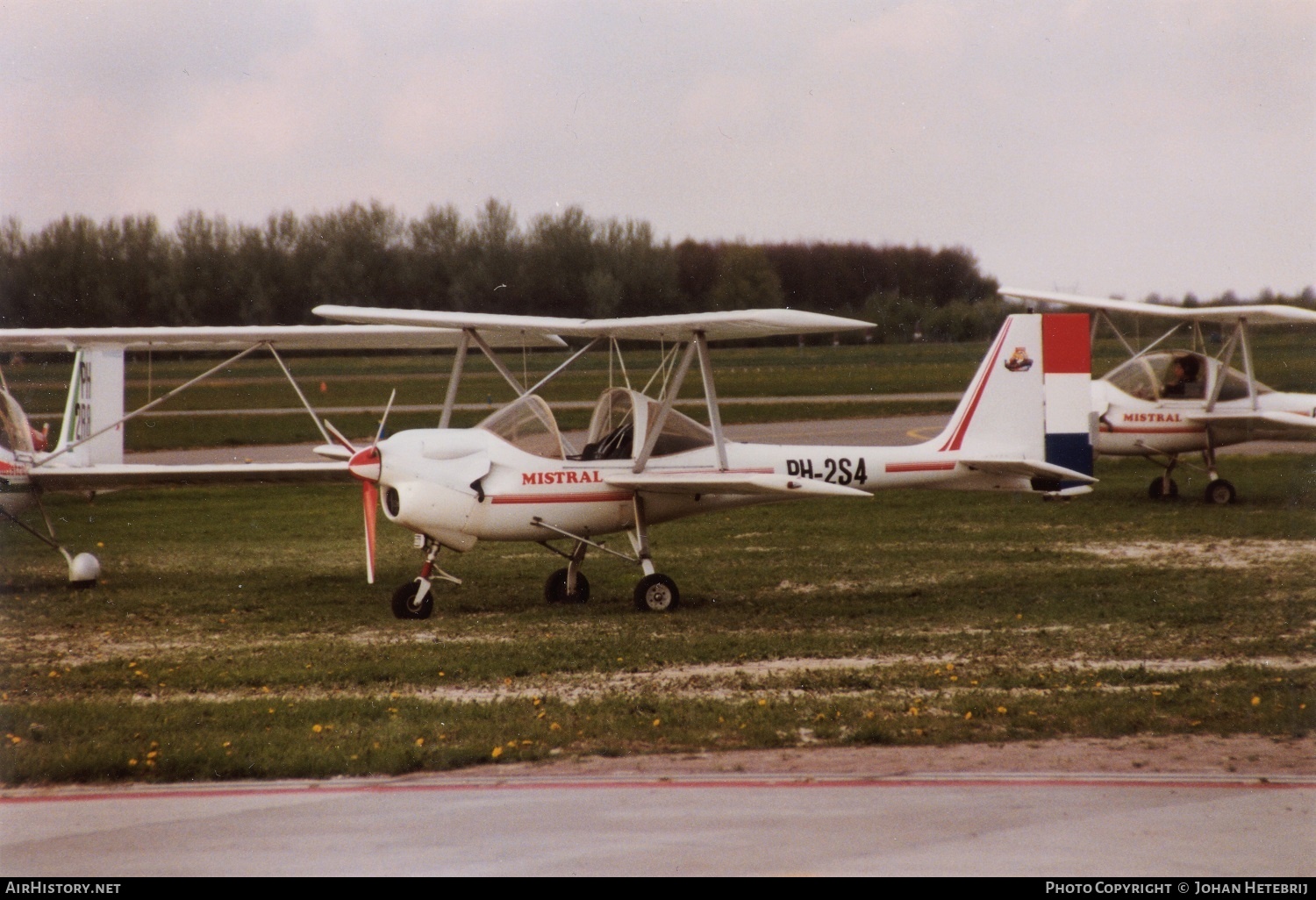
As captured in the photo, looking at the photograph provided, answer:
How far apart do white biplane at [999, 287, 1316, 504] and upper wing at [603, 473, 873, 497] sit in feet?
30.3

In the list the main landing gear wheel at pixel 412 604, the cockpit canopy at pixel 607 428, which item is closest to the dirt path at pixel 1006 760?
the main landing gear wheel at pixel 412 604

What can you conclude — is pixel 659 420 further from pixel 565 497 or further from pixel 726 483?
pixel 565 497

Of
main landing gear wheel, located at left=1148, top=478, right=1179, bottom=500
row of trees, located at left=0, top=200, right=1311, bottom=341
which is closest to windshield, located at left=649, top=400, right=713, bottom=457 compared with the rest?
main landing gear wheel, located at left=1148, top=478, right=1179, bottom=500

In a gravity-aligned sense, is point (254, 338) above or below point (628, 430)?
above

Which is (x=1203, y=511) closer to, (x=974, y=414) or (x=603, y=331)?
(x=974, y=414)

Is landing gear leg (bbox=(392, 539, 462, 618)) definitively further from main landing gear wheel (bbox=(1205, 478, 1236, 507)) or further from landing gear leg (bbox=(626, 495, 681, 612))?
main landing gear wheel (bbox=(1205, 478, 1236, 507))

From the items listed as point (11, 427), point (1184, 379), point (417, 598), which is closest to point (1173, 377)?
point (1184, 379)

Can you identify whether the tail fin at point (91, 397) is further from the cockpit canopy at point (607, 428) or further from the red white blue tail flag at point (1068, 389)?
the red white blue tail flag at point (1068, 389)

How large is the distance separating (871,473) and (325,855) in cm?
844

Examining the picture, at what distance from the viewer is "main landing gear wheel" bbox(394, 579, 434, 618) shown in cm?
1131

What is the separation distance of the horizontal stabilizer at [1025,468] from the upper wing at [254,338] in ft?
14.8

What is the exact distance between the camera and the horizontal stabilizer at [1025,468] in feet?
42.9

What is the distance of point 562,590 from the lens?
40.1 feet

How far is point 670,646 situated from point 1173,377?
1269cm
